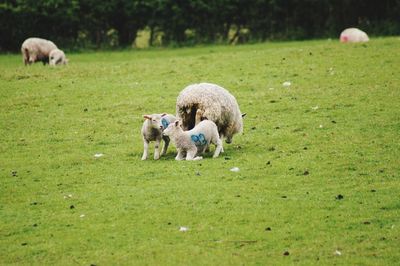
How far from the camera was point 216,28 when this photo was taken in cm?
4181

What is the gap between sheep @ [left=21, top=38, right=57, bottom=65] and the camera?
99.9 ft

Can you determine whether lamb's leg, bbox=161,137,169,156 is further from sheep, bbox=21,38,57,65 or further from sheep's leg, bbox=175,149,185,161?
sheep, bbox=21,38,57,65

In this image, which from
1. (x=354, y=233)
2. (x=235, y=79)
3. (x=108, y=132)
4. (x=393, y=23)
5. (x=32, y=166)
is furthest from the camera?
(x=393, y=23)

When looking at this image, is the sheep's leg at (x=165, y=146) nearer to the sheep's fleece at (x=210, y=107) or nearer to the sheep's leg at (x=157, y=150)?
the sheep's leg at (x=157, y=150)

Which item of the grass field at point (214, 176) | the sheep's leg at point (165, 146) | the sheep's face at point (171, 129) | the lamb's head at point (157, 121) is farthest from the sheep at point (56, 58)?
the sheep's face at point (171, 129)

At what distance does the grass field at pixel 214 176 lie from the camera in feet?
32.3

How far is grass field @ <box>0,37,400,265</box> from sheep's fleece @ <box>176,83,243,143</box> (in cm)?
71

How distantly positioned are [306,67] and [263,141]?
9.39 m

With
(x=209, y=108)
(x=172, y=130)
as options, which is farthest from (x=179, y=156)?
(x=209, y=108)

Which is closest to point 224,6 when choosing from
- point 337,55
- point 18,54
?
point 18,54

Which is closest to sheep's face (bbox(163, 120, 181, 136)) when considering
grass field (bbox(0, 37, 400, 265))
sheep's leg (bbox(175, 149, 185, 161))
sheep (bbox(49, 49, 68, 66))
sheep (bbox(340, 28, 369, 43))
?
sheep's leg (bbox(175, 149, 185, 161))

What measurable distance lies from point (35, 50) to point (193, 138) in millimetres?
18069

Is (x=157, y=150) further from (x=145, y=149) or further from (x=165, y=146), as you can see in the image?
(x=165, y=146)

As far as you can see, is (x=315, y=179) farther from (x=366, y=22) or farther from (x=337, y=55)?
(x=366, y=22)
